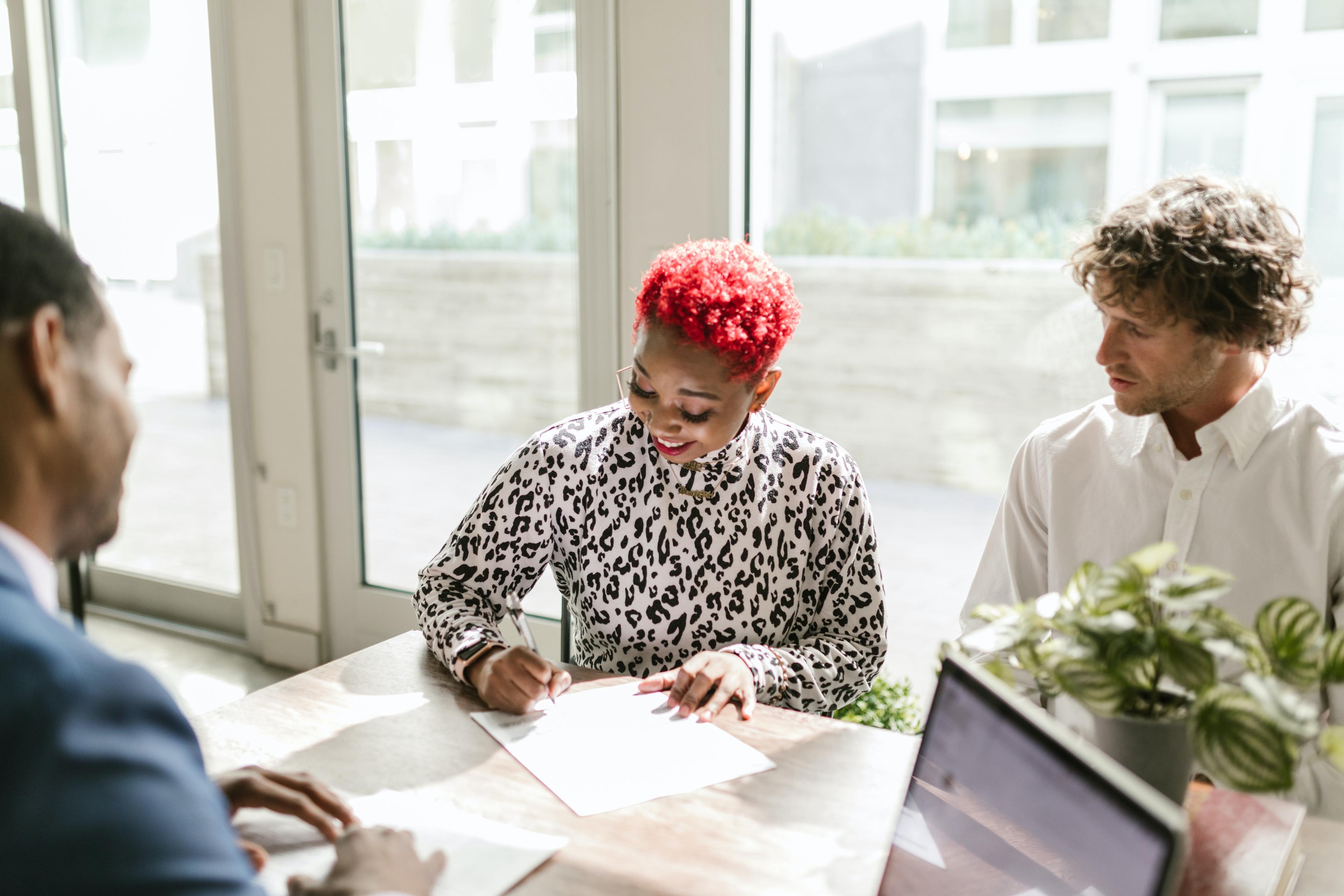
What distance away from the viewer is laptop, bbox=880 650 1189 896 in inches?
26.9

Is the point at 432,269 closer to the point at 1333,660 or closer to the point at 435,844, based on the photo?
the point at 435,844

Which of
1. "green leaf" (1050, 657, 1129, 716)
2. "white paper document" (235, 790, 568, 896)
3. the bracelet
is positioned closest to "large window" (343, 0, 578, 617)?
the bracelet

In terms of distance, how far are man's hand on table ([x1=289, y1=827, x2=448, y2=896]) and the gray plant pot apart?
583mm

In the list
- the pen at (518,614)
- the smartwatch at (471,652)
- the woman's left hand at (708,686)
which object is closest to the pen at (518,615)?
the pen at (518,614)

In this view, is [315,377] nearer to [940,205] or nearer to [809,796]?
[940,205]

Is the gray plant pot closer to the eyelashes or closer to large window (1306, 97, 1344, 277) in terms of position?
the eyelashes

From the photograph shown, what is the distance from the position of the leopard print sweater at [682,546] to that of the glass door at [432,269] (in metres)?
1.36

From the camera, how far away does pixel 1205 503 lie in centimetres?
149

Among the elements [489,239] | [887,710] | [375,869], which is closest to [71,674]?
[375,869]

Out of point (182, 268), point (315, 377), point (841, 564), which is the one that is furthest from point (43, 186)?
point (841, 564)

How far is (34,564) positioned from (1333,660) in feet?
2.86

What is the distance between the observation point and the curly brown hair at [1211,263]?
4.74ft

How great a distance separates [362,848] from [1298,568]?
3.98ft

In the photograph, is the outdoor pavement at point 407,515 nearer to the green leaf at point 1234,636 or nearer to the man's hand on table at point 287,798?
the man's hand on table at point 287,798
